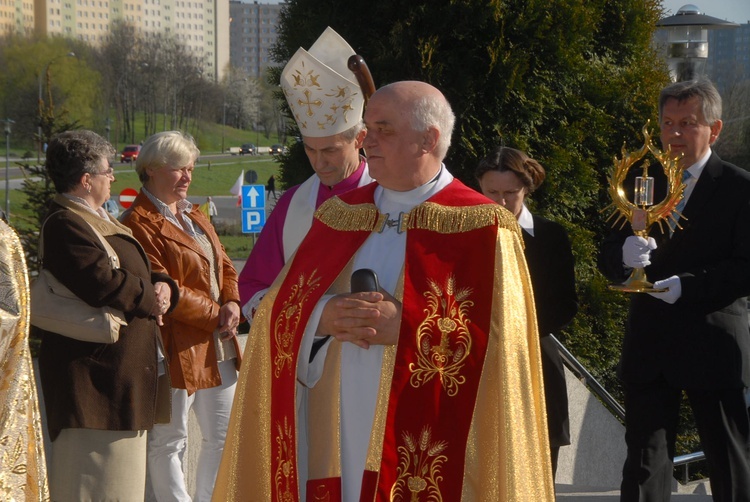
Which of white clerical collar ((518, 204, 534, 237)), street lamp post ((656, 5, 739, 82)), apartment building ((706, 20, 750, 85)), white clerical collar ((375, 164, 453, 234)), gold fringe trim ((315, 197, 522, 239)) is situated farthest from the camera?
apartment building ((706, 20, 750, 85))

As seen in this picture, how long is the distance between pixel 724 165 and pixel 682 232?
1.04ft

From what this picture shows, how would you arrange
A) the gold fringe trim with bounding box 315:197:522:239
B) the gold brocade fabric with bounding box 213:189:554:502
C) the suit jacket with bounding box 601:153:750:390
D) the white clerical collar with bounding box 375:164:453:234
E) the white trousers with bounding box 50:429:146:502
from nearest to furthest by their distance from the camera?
the gold brocade fabric with bounding box 213:189:554:502
the gold fringe trim with bounding box 315:197:522:239
the white clerical collar with bounding box 375:164:453:234
the suit jacket with bounding box 601:153:750:390
the white trousers with bounding box 50:429:146:502

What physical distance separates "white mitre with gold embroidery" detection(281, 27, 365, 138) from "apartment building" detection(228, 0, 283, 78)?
163m

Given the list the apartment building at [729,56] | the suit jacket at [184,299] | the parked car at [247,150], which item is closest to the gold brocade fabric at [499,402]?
the suit jacket at [184,299]

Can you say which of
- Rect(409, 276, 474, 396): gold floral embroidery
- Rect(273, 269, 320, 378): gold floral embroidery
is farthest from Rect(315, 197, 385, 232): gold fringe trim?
Rect(409, 276, 474, 396): gold floral embroidery

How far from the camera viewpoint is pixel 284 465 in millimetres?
3215

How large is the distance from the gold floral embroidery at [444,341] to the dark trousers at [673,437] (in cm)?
132

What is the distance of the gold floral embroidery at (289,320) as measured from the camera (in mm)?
3189

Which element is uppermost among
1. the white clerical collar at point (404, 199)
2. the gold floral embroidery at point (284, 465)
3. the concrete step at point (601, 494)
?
the white clerical collar at point (404, 199)

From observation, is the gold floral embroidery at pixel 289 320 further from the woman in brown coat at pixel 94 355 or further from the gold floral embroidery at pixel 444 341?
the woman in brown coat at pixel 94 355

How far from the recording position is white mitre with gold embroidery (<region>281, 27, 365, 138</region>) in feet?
13.3

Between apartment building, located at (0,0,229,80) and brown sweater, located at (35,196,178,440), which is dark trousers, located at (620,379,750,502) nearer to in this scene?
brown sweater, located at (35,196,178,440)

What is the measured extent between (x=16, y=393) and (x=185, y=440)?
2.03 meters

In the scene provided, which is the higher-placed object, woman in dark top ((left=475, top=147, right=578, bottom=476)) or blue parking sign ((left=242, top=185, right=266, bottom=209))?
blue parking sign ((left=242, top=185, right=266, bottom=209))
